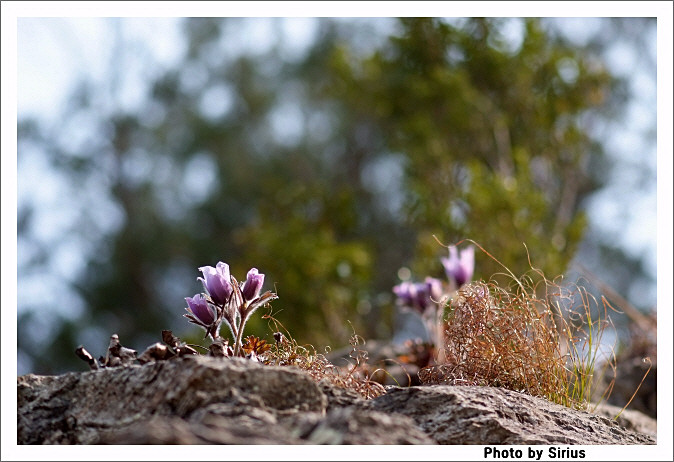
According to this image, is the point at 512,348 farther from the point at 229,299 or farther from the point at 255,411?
the point at 255,411

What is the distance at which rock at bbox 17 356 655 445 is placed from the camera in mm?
1252

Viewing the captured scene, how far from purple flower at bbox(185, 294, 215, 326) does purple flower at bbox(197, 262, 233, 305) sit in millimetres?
82

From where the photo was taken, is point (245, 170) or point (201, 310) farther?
point (245, 170)

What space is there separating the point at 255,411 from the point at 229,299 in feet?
1.75

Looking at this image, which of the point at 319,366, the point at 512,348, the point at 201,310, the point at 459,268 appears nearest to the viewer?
the point at 201,310

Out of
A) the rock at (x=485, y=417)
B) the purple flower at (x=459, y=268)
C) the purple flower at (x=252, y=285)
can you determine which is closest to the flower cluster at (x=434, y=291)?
the purple flower at (x=459, y=268)

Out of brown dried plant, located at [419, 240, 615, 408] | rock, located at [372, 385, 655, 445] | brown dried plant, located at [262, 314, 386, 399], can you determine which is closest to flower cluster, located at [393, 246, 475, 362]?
brown dried plant, located at [419, 240, 615, 408]

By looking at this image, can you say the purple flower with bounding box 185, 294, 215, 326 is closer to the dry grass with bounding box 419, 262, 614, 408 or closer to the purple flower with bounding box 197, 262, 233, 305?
the purple flower with bounding box 197, 262, 233, 305

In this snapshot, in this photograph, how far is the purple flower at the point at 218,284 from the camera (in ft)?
6.04

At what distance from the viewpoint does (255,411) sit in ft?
4.50

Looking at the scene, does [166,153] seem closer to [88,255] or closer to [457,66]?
[88,255]

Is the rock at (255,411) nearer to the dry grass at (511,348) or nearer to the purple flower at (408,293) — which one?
the dry grass at (511,348)

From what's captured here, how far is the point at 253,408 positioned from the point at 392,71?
5574 millimetres

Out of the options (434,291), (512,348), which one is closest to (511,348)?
(512,348)
